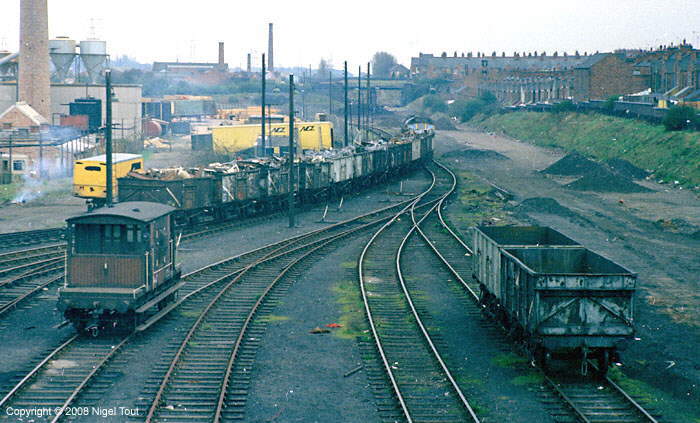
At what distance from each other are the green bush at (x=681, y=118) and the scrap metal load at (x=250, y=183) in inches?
875

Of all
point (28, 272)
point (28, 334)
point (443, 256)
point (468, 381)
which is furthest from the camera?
point (443, 256)

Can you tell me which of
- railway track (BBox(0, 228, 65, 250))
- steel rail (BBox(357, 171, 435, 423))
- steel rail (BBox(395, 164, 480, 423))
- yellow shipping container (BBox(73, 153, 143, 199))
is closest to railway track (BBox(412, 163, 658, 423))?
steel rail (BBox(395, 164, 480, 423))

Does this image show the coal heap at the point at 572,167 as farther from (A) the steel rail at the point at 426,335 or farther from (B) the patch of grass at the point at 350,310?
(B) the patch of grass at the point at 350,310

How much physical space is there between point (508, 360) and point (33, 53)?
6081 centimetres

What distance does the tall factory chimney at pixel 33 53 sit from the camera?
2613 inches

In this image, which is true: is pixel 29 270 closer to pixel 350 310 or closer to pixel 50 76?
pixel 350 310

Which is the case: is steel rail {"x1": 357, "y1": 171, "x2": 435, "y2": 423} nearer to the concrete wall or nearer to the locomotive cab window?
the locomotive cab window

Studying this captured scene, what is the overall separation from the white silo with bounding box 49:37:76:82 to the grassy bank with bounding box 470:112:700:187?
168ft

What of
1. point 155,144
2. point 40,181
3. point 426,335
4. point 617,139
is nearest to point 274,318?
point 426,335

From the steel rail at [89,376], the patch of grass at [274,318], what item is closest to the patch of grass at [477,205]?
the patch of grass at [274,318]

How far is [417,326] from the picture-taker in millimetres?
18094

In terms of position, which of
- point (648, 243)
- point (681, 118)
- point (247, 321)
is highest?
point (681, 118)

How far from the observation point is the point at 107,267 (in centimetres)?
1652

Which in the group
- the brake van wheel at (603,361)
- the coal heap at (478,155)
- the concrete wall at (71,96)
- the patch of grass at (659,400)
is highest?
the concrete wall at (71,96)
